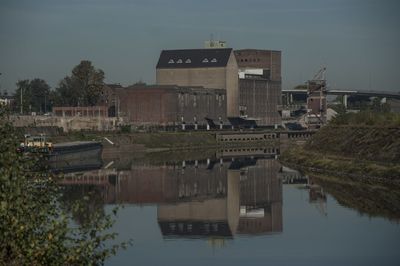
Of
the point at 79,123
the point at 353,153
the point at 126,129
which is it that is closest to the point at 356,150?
the point at 353,153

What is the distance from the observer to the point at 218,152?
8538 cm

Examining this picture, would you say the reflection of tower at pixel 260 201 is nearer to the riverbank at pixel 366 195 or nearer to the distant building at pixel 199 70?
the riverbank at pixel 366 195

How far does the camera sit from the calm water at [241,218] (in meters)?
26.2

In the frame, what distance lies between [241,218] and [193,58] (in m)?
80.1

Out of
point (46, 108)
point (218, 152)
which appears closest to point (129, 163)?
point (218, 152)

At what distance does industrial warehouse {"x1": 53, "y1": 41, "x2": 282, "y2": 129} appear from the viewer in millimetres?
103125

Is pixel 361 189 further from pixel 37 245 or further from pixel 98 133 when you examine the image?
pixel 98 133

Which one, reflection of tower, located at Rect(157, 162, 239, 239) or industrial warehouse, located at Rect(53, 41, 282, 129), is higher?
industrial warehouse, located at Rect(53, 41, 282, 129)

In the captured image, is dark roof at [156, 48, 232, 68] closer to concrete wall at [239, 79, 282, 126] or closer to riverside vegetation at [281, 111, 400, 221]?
concrete wall at [239, 79, 282, 126]

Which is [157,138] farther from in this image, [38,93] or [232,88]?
[38,93]

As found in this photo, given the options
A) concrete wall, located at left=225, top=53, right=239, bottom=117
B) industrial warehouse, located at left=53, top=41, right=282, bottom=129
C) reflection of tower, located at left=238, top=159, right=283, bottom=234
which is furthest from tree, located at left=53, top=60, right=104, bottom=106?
reflection of tower, located at left=238, top=159, right=283, bottom=234

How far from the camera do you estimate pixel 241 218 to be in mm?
36031

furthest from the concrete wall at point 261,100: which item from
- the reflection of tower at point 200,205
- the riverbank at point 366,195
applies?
the riverbank at point 366,195

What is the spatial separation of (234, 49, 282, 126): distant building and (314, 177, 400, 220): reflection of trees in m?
71.7
